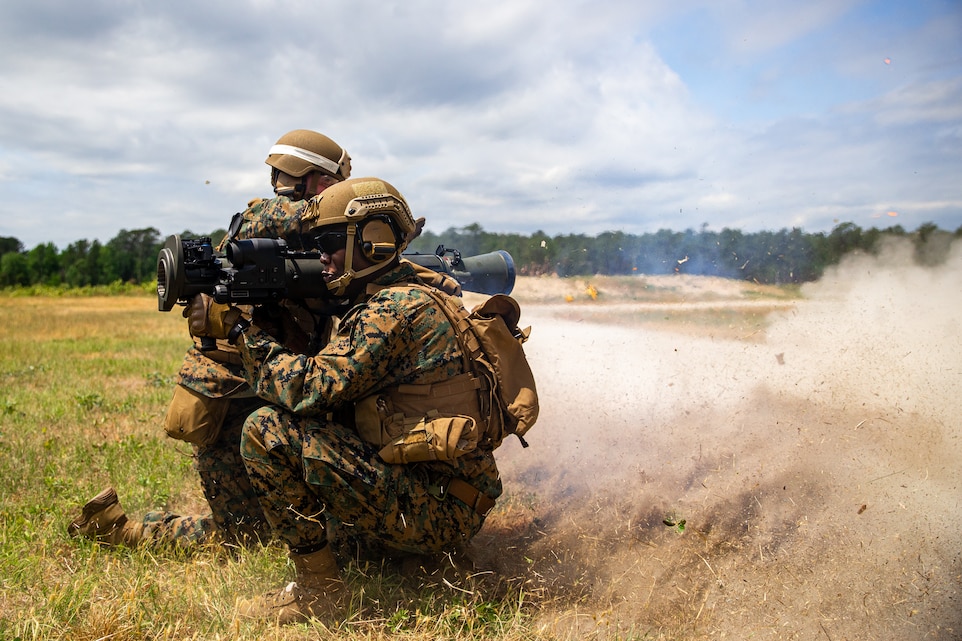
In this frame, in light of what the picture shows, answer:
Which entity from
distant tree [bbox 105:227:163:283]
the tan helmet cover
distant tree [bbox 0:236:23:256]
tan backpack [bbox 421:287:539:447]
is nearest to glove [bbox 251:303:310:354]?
tan backpack [bbox 421:287:539:447]

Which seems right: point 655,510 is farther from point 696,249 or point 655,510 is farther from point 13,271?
point 13,271

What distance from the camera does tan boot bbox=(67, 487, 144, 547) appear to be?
4109mm

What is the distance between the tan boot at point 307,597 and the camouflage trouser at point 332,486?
0.09 m

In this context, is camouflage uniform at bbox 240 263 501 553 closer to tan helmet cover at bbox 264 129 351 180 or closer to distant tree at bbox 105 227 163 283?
tan helmet cover at bbox 264 129 351 180

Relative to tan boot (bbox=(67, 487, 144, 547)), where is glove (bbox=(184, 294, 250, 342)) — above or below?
above

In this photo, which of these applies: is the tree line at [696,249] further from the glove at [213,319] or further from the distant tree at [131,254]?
the distant tree at [131,254]

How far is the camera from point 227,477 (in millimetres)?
4297

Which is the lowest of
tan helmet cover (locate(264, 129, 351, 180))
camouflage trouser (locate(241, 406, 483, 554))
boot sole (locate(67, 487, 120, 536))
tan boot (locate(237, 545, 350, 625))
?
tan boot (locate(237, 545, 350, 625))

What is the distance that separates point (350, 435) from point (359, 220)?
966 mm

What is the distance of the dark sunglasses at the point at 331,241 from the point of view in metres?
3.54

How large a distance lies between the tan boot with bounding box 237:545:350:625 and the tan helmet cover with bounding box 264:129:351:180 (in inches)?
93.4

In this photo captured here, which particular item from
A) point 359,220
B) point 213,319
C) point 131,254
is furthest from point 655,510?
point 131,254

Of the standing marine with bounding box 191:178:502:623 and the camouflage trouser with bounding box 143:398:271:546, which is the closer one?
the standing marine with bounding box 191:178:502:623

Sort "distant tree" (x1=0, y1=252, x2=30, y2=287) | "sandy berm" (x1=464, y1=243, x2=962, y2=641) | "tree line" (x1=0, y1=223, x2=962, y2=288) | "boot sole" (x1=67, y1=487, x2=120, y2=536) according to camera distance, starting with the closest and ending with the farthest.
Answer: "sandy berm" (x1=464, y1=243, x2=962, y2=641)
"boot sole" (x1=67, y1=487, x2=120, y2=536)
"tree line" (x1=0, y1=223, x2=962, y2=288)
"distant tree" (x1=0, y1=252, x2=30, y2=287)
